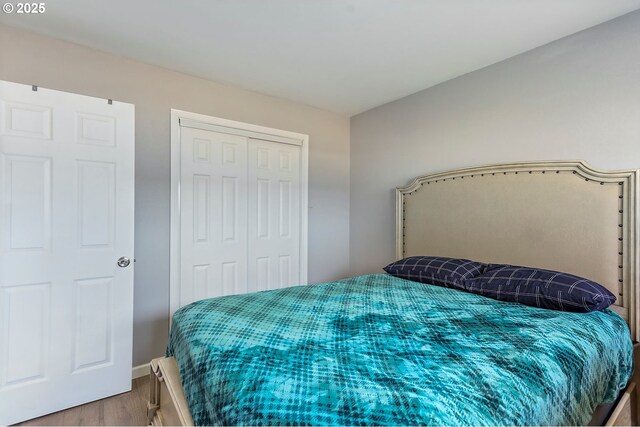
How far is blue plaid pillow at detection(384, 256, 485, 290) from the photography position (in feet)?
6.92

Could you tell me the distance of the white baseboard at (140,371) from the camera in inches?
92.8

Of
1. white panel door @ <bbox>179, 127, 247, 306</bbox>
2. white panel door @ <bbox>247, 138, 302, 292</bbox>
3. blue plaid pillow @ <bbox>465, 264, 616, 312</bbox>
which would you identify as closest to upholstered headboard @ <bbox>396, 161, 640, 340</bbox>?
blue plaid pillow @ <bbox>465, 264, 616, 312</bbox>

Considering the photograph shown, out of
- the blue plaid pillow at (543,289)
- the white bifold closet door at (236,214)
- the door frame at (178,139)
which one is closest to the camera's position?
the blue plaid pillow at (543,289)

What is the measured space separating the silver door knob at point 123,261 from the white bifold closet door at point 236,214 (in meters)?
0.46

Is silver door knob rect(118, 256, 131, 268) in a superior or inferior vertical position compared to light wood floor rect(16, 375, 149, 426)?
superior

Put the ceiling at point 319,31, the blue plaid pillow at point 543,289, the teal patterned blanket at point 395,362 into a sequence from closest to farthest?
the teal patterned blanket at point 395,362
the blue plaid pillow at point 543,289
the ceiling at point 319,31

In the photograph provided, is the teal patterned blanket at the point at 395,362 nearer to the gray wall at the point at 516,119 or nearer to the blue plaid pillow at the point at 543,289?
the blue plaid pillow at the point at 543,289

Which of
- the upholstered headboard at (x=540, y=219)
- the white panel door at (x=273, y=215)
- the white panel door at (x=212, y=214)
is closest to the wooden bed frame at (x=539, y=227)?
the upholstered headboard at (x=540, y=219)

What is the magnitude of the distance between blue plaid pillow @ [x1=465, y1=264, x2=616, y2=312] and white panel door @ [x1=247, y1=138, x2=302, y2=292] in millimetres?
1846

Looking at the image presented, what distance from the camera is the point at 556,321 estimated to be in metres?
1.44

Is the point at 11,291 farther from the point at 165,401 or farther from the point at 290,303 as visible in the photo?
the point at 290,303

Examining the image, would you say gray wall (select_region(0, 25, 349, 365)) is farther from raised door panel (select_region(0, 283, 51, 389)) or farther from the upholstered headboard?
the upholstered headboard

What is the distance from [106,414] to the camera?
76.0 inches

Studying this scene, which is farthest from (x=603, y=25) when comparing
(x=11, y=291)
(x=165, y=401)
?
(x=11, y=291)
